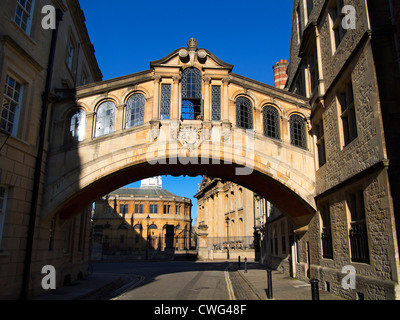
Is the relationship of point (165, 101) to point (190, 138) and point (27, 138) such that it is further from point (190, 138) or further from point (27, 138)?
point (27, 138)

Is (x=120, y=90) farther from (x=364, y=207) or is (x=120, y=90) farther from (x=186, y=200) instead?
(x=186, y=200)

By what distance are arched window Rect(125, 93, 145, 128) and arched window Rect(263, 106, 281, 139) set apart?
556cm

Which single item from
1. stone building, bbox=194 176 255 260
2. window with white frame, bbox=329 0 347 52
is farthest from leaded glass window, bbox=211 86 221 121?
stone building, bbox=194 176 255 260

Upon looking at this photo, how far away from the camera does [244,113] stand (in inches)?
649

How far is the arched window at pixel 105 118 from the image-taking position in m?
15.9

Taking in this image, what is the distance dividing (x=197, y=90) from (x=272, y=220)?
13.1m

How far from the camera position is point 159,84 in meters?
16.3

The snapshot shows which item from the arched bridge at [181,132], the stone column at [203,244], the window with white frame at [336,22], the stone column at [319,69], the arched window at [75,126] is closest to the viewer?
the window with white frame at [336,22]

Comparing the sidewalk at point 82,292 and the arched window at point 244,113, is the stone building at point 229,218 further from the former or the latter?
the arched window at point 244,113

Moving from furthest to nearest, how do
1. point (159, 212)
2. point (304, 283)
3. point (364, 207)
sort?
point (159, 212) < point (304, 283) < point (364, 207)

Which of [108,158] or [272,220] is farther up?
[108,158]

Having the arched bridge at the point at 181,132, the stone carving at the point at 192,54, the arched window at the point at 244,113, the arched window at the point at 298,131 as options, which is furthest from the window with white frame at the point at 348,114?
the stone carving at the point at 192,54

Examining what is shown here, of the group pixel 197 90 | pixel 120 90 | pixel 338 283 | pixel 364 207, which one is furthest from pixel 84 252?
pixel 364 207

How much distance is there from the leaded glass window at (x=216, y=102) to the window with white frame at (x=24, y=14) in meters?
7.81
